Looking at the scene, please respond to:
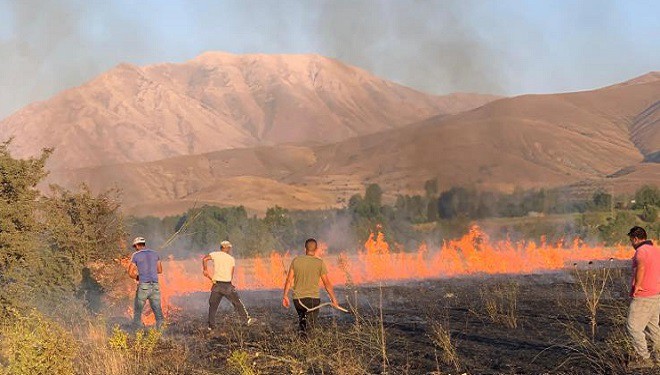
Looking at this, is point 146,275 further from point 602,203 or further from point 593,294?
point 602,203

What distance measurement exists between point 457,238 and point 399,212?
9305 millimetres

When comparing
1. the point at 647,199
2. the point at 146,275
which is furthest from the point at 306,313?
the point at 647,199

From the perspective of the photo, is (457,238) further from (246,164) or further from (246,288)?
(246,164)

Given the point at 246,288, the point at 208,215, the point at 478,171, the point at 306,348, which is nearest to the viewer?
the point at 306,348

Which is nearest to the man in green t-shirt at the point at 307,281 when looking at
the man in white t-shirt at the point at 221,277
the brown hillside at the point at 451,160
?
the man in white t-shirt at the point at 221,277

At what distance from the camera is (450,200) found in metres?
47.9

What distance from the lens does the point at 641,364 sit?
1112 cm

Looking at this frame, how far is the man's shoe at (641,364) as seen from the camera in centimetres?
1107

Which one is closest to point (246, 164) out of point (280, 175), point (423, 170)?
point (280, 175)

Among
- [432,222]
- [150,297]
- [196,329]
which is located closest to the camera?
[150,297]

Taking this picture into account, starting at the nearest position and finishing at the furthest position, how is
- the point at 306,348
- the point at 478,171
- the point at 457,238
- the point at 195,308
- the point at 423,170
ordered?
1. the point at 306,348
2. the point at 195,308
3. the point at 457,238
4. the point at 478,171
5. the point at 423,170

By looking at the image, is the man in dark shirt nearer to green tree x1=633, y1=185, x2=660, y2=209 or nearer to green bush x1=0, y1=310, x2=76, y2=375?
green bush x1=0, y1=310, x2=76, y2=375

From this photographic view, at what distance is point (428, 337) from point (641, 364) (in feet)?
15.7

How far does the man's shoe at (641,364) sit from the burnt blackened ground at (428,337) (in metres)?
0.15
